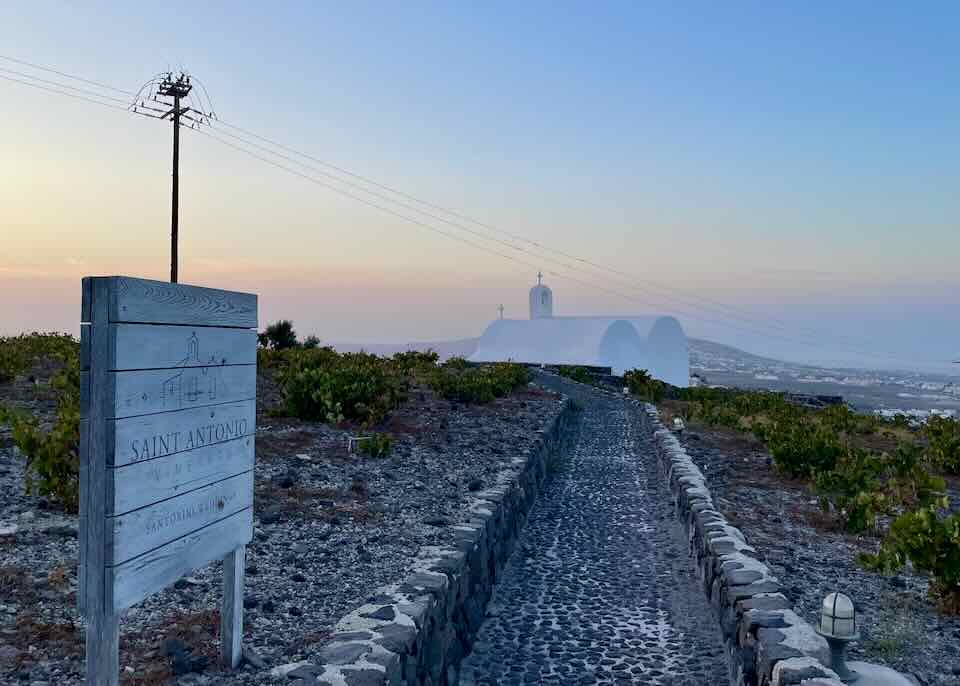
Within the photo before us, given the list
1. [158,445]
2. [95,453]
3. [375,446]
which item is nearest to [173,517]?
[158,445]

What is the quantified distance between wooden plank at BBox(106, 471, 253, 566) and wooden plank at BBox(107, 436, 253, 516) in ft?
0.11

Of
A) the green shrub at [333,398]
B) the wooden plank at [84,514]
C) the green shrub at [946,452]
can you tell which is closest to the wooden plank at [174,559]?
the wooden plank at [84,514]

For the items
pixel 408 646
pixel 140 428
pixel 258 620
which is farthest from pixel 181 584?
pixel 140 428

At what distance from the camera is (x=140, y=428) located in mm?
2828

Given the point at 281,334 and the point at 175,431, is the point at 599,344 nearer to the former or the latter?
the point at 281,334

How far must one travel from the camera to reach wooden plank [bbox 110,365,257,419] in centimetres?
274

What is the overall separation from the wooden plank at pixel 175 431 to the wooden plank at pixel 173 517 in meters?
0.22

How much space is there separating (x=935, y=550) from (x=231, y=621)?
180 inches

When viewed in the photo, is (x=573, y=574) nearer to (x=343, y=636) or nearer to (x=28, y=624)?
(x=343, y=636)

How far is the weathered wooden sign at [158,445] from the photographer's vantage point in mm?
2682

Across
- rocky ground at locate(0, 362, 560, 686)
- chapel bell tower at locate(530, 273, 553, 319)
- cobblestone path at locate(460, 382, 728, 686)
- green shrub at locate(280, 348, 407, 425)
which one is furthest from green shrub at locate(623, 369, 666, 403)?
chapel bell tower at locate(530, 273, 553, 319)

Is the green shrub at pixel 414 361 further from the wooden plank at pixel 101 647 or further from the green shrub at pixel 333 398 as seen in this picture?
the wooden plank at pixel 101 647

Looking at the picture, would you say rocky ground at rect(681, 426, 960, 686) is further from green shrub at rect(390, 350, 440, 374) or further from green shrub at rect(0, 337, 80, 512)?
green shrub at rect(390, 350, 440, 374)

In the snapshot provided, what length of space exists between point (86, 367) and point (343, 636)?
1.93 m
